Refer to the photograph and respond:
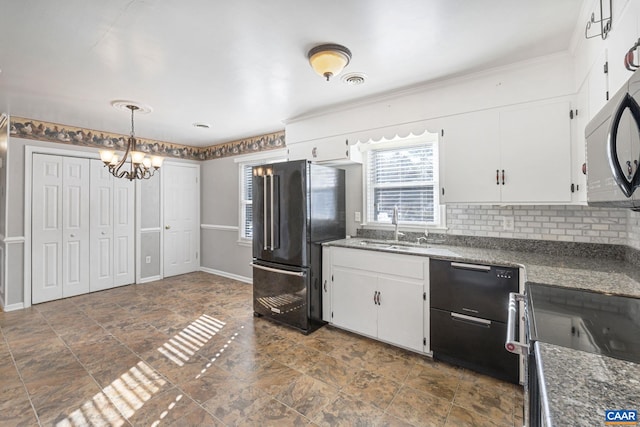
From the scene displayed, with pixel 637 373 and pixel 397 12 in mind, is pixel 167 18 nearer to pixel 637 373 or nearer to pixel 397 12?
pixel 397 12

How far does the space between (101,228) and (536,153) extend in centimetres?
564

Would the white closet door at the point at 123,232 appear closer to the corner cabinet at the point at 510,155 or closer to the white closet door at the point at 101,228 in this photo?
the white closet door at the point at 101,228

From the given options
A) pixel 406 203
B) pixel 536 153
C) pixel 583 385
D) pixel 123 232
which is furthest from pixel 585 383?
pixel 123 232

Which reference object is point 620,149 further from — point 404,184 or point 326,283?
point 326,283

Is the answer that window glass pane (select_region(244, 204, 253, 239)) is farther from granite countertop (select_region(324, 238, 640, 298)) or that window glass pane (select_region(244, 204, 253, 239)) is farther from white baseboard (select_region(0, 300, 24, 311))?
white baseboard (select_region(0, 300, 24, 311))

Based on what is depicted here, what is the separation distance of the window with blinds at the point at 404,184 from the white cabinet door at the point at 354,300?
0.83 meters

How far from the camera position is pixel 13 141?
3.75 metres

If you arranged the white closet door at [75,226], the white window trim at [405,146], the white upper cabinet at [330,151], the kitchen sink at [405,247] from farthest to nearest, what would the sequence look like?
the white closet door at [75,226], the white upper cabinet at [330,151], the white window trim at [405,146], the kitchen sink at [405,247]

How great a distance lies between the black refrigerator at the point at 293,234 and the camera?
3.12 meters

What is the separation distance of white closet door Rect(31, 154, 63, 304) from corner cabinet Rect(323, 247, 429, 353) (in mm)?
3876

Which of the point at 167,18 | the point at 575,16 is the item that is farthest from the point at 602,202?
the point at 167,18

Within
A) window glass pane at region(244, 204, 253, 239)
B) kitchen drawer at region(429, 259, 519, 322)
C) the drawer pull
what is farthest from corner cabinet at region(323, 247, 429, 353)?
window glass pane at region(244, 204, 253, 239)

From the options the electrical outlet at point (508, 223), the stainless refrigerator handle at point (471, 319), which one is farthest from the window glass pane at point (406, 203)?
the stainless refrigerator handle at point (471, 319)

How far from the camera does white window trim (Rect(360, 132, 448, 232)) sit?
9.91 feet
